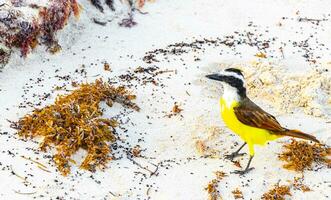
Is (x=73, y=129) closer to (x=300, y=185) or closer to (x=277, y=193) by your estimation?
(x=277, y=193)

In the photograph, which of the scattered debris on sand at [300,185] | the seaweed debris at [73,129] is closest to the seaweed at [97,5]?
the seaweed debris at [73,129]

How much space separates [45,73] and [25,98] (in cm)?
83

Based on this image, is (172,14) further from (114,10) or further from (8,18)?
(8,18)

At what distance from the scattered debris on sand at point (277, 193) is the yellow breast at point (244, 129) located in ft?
2.10

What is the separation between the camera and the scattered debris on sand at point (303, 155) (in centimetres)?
713

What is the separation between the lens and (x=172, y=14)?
1100cm

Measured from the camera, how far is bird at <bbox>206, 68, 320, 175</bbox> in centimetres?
675

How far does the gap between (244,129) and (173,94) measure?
82.3 inches

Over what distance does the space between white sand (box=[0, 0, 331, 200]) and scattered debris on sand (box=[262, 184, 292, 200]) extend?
112 mm

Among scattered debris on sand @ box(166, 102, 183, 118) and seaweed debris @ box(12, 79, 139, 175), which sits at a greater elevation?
seaweed debris @ box(12, 79, 139, 175)

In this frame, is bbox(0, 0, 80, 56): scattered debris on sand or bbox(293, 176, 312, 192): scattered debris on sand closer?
bbox(293, 176, 312, 192): scattered debris on sand

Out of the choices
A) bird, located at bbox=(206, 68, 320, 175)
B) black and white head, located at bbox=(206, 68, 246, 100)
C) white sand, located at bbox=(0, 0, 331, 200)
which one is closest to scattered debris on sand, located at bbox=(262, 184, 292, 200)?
white sand, located at bbox=(0, 0, 331, 200)

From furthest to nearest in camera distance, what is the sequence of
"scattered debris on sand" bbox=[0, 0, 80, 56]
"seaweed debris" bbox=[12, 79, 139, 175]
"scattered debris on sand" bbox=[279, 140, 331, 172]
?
"scattered debris on sand" bbox=[0, 0, 80, 56] < "scattered debris on sand" bbox=[279, 140, 331, 172] < "seaweed debris" bbox=[12, 79, 139, 175]

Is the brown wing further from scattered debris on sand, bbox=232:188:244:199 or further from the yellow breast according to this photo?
scattered debris on sand, bbox=232:188:244:199
